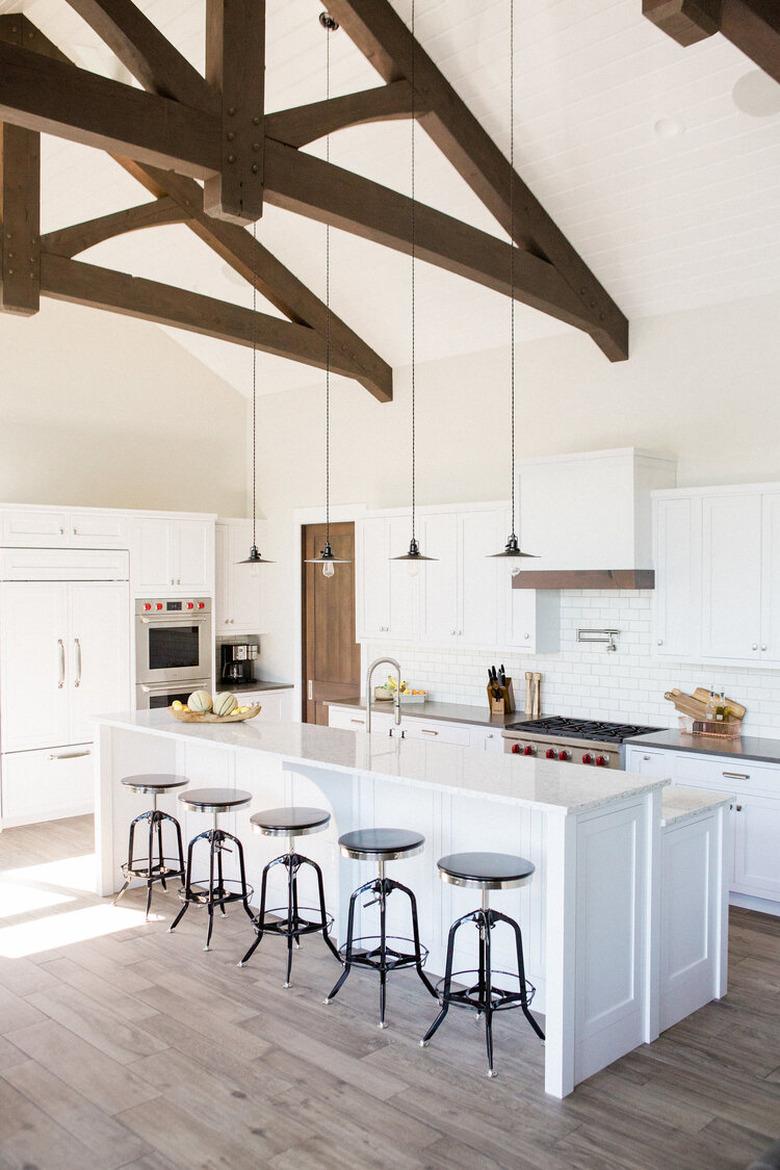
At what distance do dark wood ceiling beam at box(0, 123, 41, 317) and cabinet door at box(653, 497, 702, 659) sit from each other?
3.93 meters

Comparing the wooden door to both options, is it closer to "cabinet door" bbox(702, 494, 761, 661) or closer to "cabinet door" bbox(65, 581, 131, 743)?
"cabinet door" bbox(65, 581, 131, 743)

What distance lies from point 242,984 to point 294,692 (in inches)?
182

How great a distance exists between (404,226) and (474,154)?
0.81 meters

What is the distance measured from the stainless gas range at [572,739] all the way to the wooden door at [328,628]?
241 centimetres

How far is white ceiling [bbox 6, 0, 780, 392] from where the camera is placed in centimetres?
489

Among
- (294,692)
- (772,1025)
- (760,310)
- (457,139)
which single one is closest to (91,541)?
(294,692)

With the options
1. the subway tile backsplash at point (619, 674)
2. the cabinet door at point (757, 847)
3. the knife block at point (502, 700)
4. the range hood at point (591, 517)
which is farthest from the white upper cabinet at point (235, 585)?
the cabinet door at point (757, 847)

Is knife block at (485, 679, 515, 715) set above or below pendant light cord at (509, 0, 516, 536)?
below

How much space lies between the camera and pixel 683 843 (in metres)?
4.24

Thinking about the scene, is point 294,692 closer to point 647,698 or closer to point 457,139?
point 647,698

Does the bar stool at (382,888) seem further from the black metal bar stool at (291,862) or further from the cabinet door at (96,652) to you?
the cabinet door at (96,652)

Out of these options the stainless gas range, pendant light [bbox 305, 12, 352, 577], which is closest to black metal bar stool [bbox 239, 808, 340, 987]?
pendant light [bbox 305, 12, 352, 577]

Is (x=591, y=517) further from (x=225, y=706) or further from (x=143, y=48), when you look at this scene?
(x=143, y=48)

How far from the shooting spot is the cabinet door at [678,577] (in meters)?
5.92
